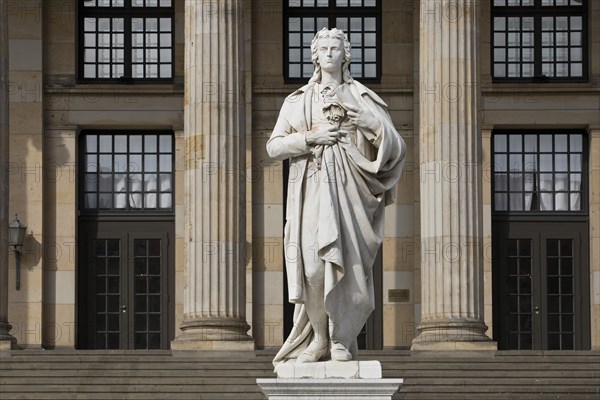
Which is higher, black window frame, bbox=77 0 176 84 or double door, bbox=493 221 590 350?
black window frame, bbox=77 0 176 84

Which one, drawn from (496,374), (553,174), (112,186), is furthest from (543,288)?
(112,186)

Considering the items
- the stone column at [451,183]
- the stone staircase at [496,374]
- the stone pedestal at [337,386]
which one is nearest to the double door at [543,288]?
the stone column at [451,183]

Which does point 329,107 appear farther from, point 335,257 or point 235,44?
point 235,44

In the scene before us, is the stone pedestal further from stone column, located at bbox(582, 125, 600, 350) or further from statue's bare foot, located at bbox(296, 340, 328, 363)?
stone column, located at bbox(582, 125, 600, 350)

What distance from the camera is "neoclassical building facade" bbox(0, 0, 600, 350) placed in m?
47.1

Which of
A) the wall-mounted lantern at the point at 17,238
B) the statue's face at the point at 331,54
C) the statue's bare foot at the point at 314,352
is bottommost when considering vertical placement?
the statue's bare foot at the point at 314,352

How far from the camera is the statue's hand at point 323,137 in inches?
516

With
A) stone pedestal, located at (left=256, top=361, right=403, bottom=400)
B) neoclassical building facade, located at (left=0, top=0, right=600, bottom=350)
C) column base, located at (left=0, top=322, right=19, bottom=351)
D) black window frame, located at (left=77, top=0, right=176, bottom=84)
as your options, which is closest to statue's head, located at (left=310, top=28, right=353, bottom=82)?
stone pedestal, located at (left=256, top=361, right=403, bottom=400)

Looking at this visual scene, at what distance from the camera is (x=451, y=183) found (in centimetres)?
4081

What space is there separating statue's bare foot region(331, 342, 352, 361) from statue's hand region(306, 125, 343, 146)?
1.40 metres

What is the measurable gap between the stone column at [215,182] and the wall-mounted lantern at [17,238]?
6657 mm

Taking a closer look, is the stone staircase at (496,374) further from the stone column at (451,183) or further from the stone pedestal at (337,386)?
the stone pedestal at (337,386)

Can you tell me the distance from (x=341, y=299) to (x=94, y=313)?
34.8 m

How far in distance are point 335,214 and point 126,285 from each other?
3473 centimetres
